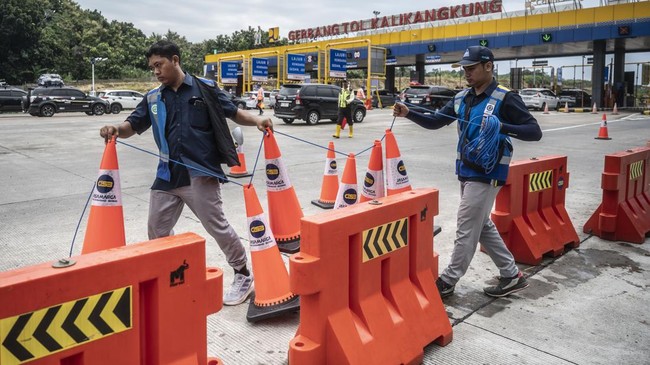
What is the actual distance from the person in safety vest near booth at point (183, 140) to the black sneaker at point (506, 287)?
7.00 feet

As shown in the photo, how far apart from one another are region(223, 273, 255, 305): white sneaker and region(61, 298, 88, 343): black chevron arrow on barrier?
6.78 ft

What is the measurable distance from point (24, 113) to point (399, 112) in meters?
30.7

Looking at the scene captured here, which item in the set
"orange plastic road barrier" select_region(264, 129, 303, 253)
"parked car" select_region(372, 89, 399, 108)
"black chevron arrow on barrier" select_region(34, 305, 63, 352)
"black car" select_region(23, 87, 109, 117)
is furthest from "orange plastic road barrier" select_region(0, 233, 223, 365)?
"parked car" select_region(372, 89, 399, 108)

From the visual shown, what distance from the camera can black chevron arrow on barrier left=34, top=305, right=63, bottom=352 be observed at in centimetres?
188

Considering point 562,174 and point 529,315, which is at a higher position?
point 562,174

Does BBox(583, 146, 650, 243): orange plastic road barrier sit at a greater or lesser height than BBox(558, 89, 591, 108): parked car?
lesser

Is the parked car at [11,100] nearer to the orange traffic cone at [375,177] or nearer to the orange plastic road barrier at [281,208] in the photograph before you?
the orange plastic road barrier at [281,208]

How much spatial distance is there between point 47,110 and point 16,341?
2795 centimetres

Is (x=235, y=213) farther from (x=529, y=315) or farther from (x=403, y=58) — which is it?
(x=403, y=58)

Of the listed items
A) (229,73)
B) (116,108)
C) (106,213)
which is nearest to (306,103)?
(116,108)

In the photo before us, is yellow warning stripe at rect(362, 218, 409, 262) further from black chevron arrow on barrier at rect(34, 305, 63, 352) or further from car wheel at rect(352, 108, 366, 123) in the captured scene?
car wheel at rect(352, 108, 366, 123)

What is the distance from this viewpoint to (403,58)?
47031 millimetres

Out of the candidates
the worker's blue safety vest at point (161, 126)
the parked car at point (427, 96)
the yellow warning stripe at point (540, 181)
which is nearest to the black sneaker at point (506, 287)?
the yellow warning stripe at point (540, 181)

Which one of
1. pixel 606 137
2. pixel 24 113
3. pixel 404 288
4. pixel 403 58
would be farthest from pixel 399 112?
pixel 403 58
